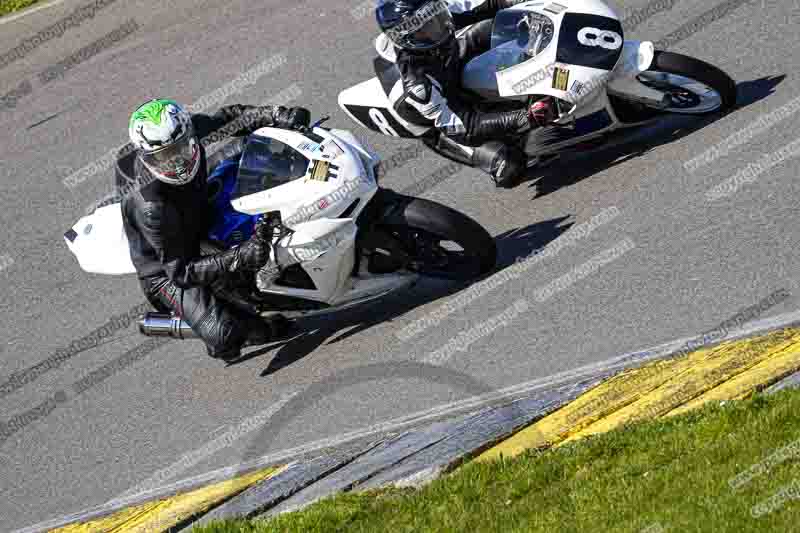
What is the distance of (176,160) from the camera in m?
8.05

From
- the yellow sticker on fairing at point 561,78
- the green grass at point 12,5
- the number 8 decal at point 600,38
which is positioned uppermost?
the number 8 decal at point 600,38

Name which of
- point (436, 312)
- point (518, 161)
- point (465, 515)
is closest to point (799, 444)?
point (465, 515)

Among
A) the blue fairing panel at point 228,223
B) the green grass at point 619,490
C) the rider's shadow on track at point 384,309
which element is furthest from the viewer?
the rider's shadow on track at point 384,309

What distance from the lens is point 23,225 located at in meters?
11.6

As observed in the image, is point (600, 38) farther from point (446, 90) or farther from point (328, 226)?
point (328, 226)

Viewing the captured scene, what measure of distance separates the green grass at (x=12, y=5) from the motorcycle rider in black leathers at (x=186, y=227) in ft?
28.8

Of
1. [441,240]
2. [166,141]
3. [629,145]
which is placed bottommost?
[629,145]

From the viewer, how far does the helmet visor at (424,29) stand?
9000mm

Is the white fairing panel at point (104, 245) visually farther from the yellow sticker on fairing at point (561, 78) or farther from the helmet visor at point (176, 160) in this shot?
the yellow sticker on fairing at point (561, 78)

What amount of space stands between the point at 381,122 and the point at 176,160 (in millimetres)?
2300

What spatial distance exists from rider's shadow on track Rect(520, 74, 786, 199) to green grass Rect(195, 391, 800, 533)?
12.2ft

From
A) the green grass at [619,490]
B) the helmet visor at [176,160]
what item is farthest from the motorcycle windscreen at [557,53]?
the green grass at [619,490]

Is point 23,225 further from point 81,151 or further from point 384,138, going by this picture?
point 384,138

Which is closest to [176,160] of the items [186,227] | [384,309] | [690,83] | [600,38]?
[186,227]
